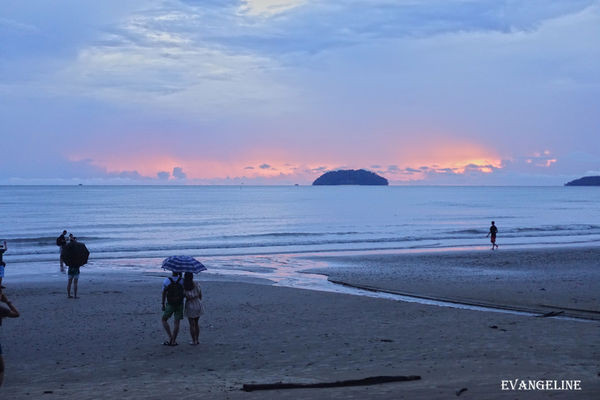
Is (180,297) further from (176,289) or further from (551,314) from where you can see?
(551,314)

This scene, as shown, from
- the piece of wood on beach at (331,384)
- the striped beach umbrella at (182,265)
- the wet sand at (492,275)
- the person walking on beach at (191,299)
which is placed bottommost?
the wet sand at (492,275)

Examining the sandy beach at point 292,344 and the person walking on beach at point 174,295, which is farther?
the person walking on beach at point 174,295

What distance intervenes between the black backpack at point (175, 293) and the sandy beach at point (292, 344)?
0.95m

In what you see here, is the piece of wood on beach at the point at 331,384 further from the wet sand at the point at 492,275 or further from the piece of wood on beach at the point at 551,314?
the wet sand at the point at 492,275

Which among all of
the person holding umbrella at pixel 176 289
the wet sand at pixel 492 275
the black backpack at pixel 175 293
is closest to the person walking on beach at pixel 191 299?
the person holding umbrella at pixel 176 289

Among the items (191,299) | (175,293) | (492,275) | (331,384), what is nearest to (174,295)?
(175,293)

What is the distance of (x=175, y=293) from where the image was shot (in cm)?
1152

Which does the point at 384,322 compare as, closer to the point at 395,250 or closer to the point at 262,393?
the point at 262,393
